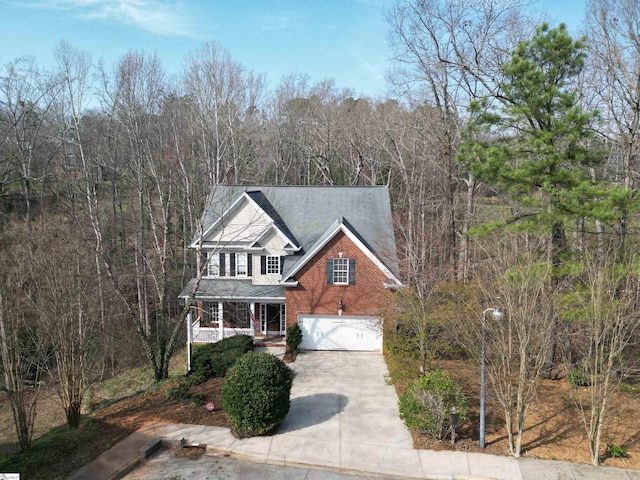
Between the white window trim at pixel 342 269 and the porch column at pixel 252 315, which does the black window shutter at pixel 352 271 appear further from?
the porch column at pixel 252 315

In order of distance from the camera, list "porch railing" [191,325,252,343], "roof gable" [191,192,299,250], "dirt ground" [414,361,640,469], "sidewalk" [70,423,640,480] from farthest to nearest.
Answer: "roof gable" [191,192,299,250]
"porch railing" [191,325,252,343]
"dirt ground" [414,361,640,469]
"sidewalk" [70,423,640,480]

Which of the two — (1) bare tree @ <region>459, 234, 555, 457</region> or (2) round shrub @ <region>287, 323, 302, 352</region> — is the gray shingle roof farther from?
(1) bare tree @ <region>459, 234, 555, 457</region>

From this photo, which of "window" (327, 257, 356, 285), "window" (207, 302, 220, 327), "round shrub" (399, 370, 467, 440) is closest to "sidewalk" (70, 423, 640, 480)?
"round shrub" (399, 370, 467, 440)

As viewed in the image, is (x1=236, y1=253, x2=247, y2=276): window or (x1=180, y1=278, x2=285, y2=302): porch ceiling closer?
(x1=180, y1=278, x2=285, y2=302): porch ceiling

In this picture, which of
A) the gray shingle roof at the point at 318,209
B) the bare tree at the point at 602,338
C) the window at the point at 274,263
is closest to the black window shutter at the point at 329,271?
the gray shingle roof at the point at 318,209

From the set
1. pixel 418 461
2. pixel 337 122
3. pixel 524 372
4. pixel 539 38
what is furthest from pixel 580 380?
pixel 337 122

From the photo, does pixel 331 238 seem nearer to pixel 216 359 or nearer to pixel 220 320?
pixel 220 320

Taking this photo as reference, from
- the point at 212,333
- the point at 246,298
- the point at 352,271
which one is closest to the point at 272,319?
the point at 246,298
